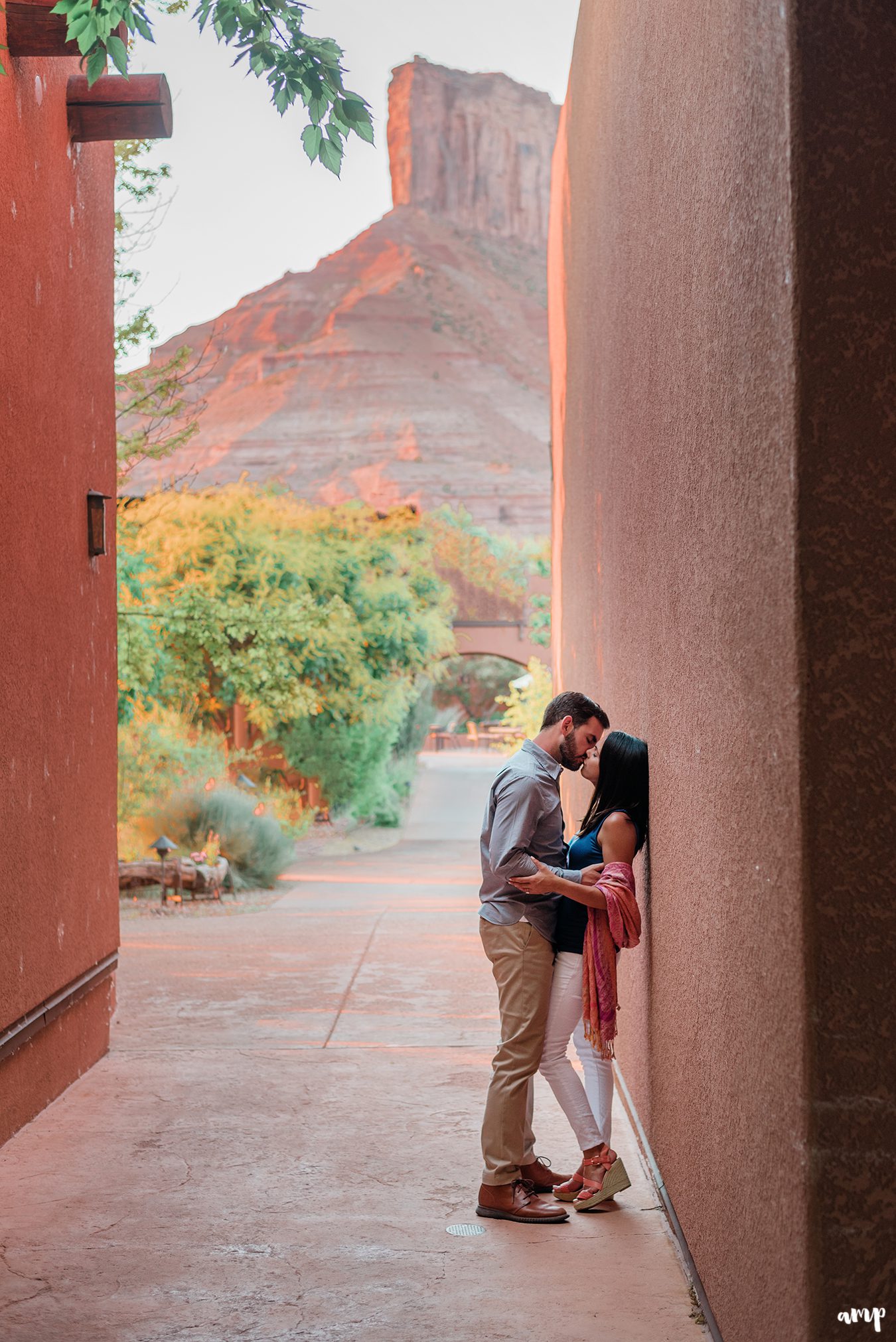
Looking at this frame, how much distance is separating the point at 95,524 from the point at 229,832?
9.07 m

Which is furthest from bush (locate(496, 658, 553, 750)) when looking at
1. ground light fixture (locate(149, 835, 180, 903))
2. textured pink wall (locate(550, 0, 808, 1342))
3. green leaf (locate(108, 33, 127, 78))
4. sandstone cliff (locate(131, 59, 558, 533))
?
sandstone cliff (locate(131, 59, 558, 533))

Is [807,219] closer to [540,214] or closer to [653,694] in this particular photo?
[653,694]

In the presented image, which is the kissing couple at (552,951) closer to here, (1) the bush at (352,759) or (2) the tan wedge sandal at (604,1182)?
(2) the tan wedge sandal at (604,1182)

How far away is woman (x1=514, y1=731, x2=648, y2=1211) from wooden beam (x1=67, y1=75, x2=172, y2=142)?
401 centimetres

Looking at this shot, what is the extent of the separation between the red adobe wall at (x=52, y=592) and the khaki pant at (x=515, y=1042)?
1.96 m

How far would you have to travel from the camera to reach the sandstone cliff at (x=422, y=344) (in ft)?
319

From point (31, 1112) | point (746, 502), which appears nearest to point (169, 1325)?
point (31, 1112)

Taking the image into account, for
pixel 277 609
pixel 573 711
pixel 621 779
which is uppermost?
pixel 277 609

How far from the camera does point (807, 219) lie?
7.84 ft

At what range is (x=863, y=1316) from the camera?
2312 millimetres

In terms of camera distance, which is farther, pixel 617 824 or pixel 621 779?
pixel 621 779

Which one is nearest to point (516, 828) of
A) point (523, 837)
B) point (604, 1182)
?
point (523, 837)

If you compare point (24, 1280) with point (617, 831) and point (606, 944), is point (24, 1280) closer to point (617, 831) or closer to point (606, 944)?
point (606, 944)

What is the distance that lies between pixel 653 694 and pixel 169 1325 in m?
2.42
